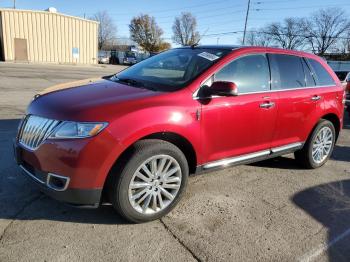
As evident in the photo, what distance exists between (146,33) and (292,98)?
8149 centimetres

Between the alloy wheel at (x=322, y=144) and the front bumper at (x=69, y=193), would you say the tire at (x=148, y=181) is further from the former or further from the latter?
the alloy wheel at (x=322, y=144)

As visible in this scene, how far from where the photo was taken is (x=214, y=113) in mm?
3725

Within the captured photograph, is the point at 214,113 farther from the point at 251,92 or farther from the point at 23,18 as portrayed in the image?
the point at 23,18

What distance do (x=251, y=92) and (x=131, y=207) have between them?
197 centimetres

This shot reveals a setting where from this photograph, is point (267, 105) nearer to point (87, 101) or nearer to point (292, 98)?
point (292, 98)

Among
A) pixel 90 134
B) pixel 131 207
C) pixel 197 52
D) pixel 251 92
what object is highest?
pixel 197 52

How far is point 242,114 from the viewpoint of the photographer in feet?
13.1

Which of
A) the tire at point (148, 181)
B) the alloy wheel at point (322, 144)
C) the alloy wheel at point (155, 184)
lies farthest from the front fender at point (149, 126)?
the alloy wheel at point (322, 144)

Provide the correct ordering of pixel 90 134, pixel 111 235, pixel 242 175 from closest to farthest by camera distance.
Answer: pixel 90 134, pixel 111 235, pixel 242 175

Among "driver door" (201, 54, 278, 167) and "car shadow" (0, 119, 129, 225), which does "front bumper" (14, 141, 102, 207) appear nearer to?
"car shadow" (0, 119, 129, 225)

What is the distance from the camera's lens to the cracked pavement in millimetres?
2949

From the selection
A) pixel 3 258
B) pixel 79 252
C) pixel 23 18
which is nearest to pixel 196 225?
pixel 79 252

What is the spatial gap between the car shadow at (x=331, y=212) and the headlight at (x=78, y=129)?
210 cm

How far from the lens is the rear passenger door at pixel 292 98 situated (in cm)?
450
